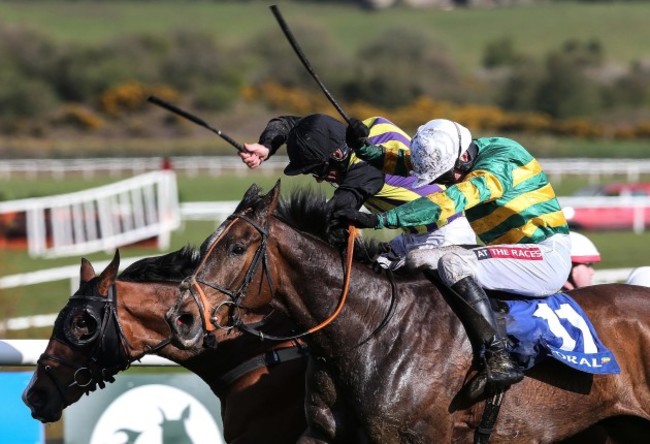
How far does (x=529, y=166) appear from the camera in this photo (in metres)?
4.73

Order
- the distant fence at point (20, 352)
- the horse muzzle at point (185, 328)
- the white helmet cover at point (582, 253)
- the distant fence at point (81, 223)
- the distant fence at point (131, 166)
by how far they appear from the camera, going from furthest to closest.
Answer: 1. the distant fence at point (131, 166)
2. the distant fence at point (81, 223)
3. the white helmet cover at point (582, 253)
4. the distant fence at point (20, 352)
5. the horse muzzle at point (185, 328)

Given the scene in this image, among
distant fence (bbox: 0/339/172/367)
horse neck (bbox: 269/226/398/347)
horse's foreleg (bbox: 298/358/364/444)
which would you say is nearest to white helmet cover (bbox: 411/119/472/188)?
horse neck (bbox: 269/226/398/347)

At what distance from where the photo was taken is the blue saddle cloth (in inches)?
179

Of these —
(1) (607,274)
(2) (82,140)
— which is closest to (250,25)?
(2) (82,140)

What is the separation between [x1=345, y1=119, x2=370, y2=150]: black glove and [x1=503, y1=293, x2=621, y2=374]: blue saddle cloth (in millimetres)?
895

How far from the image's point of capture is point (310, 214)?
15.0 ft

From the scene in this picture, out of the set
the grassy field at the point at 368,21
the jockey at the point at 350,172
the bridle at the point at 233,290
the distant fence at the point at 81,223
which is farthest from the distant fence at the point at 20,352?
the grassy field at the point at 368,21

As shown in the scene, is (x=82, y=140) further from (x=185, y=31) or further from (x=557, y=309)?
(x=557, y=309)

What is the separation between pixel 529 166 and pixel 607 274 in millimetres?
5190

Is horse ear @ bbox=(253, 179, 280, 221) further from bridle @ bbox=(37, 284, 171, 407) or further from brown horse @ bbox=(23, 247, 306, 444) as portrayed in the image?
bridle @ bbox=(37, 284, 171, 407)

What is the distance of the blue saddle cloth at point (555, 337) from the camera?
4543 mm

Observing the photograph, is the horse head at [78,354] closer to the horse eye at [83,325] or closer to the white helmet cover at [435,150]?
the horse eye at [83,325]

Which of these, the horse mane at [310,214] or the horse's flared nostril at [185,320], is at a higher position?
the horse mane at [310,214]

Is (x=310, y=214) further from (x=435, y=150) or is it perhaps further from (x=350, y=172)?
(x=435, y=150)
